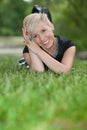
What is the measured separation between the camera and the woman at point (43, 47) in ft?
21.7

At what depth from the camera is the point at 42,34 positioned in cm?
666

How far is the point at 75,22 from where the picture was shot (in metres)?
34.9

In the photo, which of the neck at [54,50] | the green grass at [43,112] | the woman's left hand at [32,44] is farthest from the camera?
the neck at [54,50]

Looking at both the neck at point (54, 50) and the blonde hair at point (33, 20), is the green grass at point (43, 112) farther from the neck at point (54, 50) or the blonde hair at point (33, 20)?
the neck at point (54, 50)

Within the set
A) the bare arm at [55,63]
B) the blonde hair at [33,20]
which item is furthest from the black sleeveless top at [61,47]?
the blonde hair at [33,20]

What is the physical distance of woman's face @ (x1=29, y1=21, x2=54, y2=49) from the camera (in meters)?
6.65

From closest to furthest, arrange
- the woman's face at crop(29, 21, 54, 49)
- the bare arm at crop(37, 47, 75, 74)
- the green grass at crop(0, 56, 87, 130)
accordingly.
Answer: the green grass at crop(0, 56, 87, 130) < the bare arm at crop(37, 47, 75, 74) < the woman's face at crop(29, 21, 54, 49)

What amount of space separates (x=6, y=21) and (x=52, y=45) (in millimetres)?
52574

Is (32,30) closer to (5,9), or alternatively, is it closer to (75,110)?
(75,110)

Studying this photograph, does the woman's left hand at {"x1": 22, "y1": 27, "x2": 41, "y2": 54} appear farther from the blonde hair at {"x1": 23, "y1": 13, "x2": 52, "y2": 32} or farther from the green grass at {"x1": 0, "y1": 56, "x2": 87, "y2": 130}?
the green grass at {"x1": 0, "y1": 56, "x2": 87, "y2": 130}

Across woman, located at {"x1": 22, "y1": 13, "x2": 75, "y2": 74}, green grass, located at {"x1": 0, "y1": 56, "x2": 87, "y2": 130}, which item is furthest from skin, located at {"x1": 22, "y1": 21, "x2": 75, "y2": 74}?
green grass, located at {"x1": 0, "y1": 56, "x2": 87, "y2": 130}

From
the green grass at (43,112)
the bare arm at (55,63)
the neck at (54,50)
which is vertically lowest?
the green grass at (43,112)

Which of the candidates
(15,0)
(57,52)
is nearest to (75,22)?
(15,0)

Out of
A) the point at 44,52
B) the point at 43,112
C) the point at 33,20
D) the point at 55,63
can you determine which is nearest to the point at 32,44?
the point at 44,52
